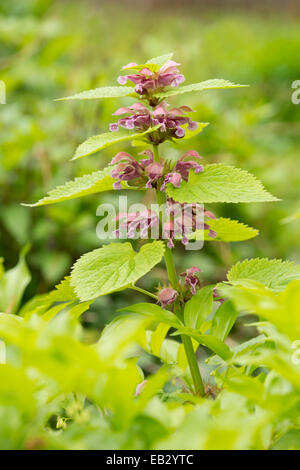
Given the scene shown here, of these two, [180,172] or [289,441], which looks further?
[180,172]

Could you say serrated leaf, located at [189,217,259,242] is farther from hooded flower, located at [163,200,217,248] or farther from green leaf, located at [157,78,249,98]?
green leaf, located at [157,78,249,98]

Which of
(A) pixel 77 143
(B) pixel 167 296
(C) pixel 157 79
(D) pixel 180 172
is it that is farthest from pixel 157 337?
(A) pixel 77 143

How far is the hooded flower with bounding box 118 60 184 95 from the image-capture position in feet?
1.98

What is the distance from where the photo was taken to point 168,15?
455cm

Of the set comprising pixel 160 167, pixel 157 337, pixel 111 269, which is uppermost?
pixel 160 167

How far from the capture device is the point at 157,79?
2.00 ft

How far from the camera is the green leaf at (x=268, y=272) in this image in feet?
2.01

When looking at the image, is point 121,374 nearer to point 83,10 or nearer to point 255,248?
point 255,248

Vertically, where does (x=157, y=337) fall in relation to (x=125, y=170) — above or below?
below

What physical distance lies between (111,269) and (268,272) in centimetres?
19

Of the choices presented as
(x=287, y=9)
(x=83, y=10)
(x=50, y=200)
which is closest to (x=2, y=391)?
(x=50, y=200)

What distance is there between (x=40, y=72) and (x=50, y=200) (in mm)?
1876

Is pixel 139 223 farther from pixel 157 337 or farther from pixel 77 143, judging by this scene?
pixel 77 143

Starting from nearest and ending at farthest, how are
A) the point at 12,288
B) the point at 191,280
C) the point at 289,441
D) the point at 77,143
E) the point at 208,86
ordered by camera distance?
1. the point at 289,441
2. the point at 208,86
3. the point at 191,280
4. the point at 12,288
5. the point at 77,143
